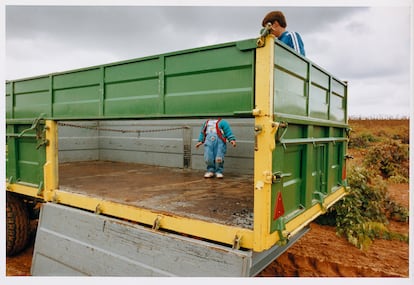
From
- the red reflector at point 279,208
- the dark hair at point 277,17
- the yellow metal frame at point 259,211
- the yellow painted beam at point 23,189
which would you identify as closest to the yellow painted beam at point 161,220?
the yellow metal frame at point 259,211

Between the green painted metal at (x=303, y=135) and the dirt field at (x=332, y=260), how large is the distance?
43.2 inches

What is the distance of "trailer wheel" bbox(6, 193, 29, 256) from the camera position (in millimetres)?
4082

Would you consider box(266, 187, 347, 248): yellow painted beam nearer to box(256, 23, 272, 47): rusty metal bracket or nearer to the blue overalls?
box(256, 23, 272, 47): rusty metal bracket

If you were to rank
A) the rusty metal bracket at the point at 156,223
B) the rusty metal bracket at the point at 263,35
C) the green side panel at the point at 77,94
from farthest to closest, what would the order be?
1. the green side panel at the point at 77,94
2. the rusty metal bracket at the point at 156,223
3. the rusty metal bracket at the point at 263,35

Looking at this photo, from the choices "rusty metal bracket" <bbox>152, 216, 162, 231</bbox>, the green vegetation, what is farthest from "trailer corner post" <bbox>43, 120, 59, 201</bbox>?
the green vegetation

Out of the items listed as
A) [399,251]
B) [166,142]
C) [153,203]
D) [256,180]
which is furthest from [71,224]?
[399,251]

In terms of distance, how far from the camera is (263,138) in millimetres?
2172

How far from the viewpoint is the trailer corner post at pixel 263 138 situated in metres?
2.15

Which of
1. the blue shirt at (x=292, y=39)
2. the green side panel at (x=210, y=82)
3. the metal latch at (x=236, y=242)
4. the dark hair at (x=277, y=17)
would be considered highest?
the dark hair at (x=277, y=17)

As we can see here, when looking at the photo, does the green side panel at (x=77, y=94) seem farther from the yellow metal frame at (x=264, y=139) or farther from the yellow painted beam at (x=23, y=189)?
the yellow metal frame at (x=264, y=139)

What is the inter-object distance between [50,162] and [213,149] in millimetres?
2424

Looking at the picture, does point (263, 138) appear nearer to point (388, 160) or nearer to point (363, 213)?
point (363, 213)

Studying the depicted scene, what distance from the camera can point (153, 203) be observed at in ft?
10.7

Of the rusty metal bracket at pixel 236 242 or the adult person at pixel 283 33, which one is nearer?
the rusty metal bracket at pixel 236 242
